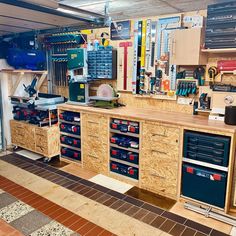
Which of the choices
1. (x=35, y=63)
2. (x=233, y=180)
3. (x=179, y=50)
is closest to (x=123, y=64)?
(x=179, y=50)

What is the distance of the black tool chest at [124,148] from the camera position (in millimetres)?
2996

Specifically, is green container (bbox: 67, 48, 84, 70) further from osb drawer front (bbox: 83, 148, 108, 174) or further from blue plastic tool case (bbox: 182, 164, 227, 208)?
blue plastic tool case (bbox: 182, 164, 227, 208)

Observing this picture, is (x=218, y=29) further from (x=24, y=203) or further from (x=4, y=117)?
(x=4, y=117)

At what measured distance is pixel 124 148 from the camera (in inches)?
121

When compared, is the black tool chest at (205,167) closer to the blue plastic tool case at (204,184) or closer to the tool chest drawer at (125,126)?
the blue plastic tool case at (204,184)

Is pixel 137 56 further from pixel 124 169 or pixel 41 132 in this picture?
pixel 41 132

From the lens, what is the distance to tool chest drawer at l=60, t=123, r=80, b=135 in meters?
3.60

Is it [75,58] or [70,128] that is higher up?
[75,58]

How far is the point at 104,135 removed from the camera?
3.26 metres

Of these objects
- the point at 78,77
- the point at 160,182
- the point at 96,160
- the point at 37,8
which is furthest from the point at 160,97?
the point at 37,8

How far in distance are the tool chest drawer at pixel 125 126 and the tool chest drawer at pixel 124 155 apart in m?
0.29

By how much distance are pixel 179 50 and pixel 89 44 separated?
1.66 metres

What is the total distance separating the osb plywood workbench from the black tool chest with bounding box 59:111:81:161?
27 cm

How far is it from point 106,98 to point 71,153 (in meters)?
1.06
